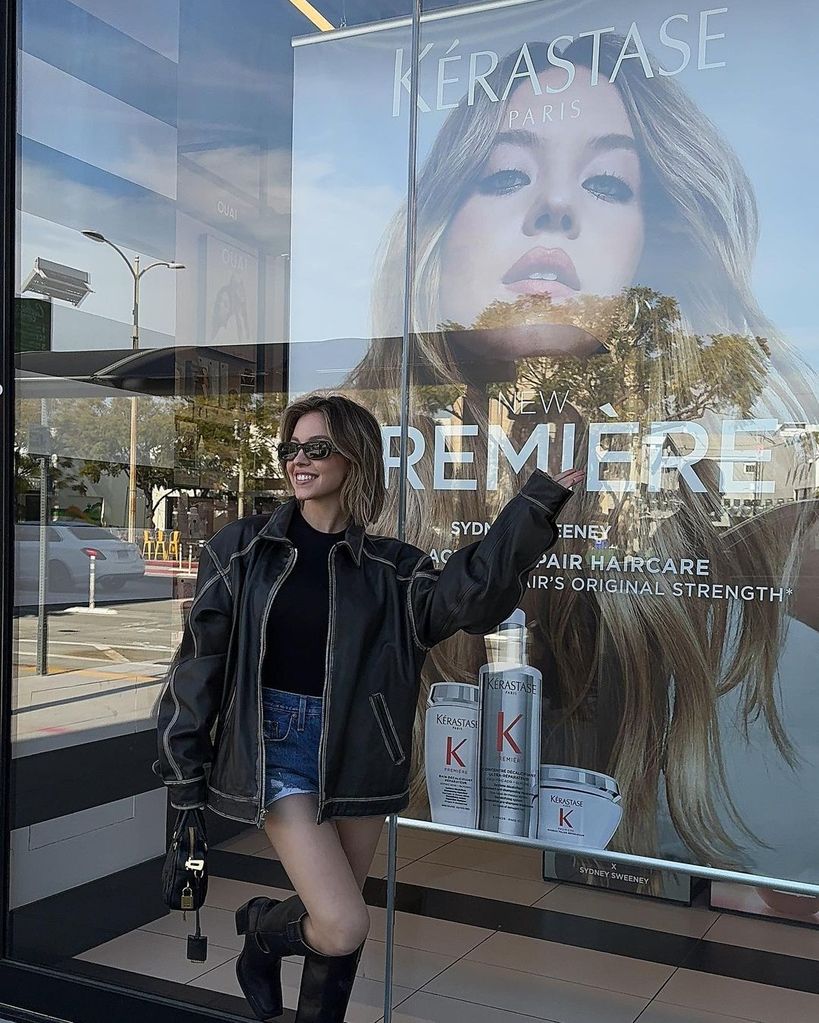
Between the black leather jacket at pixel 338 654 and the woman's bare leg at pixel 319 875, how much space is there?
0.20 feet

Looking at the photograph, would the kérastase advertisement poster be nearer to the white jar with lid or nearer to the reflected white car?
the white jar with lid

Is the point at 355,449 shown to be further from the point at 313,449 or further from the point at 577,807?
the point at 577,807

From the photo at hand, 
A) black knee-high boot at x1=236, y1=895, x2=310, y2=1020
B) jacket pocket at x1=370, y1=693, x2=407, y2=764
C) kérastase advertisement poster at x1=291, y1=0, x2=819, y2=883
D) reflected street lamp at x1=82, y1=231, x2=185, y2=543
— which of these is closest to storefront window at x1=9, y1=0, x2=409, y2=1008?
reflected street lamp at x1=82, y1=231, x2=185, y2=543

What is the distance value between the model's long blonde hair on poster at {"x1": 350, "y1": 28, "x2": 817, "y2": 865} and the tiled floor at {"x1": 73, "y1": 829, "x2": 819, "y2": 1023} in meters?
0.34

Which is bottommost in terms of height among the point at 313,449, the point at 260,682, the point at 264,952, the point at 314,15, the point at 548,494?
the point at 264,952

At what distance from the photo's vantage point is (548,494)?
253 centimetres

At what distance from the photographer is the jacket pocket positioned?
2705 millimetres

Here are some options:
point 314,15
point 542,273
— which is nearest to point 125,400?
point 314,15

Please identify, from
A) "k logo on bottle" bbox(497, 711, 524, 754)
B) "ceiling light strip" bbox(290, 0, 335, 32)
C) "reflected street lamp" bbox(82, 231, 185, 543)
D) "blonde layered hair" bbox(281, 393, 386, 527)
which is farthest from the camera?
"reflected street lamp" bbox(82, 231, 185, 543)

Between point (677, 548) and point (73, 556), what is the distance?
212 centimetres

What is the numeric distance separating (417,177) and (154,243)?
0.99m

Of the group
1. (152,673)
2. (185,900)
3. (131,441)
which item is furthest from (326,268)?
(185,900)

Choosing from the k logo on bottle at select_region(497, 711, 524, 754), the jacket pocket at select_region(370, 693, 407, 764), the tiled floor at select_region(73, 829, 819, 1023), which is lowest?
the tiled floor at select_region(73, 829, 819, 1023)

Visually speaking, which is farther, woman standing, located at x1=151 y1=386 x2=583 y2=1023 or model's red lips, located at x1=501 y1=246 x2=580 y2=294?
model's red lips, located at x1=501 y1=246 x2=580 y2=294
